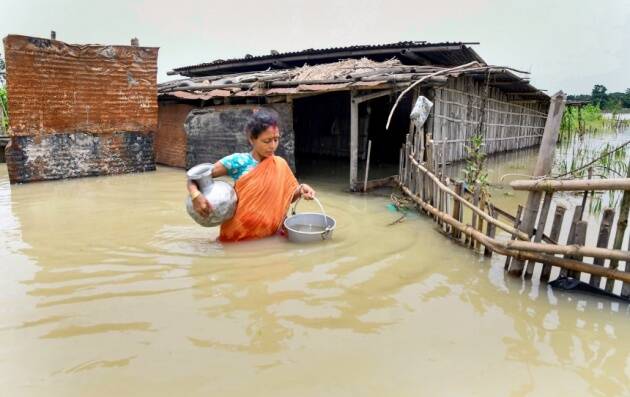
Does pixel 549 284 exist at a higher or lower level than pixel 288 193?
lower

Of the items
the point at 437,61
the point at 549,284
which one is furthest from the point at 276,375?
the point at 437,61

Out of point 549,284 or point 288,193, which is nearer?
point 549,284

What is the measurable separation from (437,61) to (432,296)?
31.8 ft

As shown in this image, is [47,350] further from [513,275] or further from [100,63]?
[100,63]

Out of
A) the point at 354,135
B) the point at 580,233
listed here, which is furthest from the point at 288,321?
the point at 354,135

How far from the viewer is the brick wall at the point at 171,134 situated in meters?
11.5

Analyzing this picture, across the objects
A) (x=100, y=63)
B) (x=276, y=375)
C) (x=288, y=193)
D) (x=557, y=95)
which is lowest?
(x=276, y=375)

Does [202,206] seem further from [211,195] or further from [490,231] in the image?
[490,231]

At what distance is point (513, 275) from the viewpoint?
400 cm

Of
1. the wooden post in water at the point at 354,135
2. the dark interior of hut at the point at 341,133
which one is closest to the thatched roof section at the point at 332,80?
the wooden post in water at the point at 354,135

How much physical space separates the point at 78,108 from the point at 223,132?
303 centimetres

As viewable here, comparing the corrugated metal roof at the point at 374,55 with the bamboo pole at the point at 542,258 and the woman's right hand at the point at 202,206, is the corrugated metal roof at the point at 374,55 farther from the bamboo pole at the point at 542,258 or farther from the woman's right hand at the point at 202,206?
the woman's right hand at the point at 202,206

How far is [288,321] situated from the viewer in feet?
10.4

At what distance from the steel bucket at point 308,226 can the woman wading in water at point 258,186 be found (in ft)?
0.64
